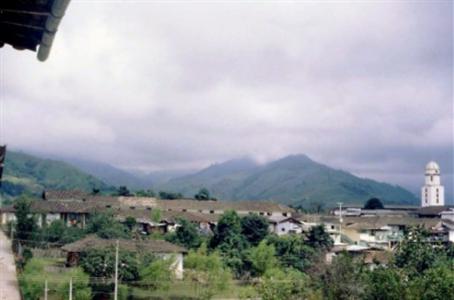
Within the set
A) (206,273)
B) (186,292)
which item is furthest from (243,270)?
(186,292)

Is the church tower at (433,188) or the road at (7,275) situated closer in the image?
the road at (7,275)

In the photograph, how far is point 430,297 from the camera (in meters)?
19.6

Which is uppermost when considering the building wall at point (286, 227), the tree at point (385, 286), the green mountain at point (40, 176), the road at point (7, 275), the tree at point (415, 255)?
the green mountain at point (40, 176)

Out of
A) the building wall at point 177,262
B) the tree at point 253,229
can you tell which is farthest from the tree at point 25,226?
the tree at point 253,229

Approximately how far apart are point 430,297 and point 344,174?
17926 cm

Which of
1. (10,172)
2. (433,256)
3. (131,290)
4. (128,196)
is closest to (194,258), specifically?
(131,290)

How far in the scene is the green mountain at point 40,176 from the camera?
3699 inches

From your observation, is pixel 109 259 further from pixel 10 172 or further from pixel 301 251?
pixel 10 172

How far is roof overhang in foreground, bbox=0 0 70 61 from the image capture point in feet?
9.63

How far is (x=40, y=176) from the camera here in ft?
361

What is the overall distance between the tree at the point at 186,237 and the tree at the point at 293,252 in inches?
174

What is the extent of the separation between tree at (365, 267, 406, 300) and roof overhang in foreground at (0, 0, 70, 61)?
1866 cm

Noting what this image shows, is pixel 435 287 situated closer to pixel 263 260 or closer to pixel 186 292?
pixel 186 292

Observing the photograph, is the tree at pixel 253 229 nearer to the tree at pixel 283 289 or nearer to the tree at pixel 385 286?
the tree at pixel 283 289
